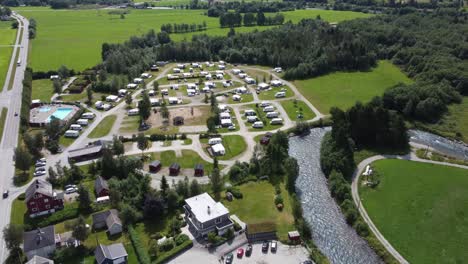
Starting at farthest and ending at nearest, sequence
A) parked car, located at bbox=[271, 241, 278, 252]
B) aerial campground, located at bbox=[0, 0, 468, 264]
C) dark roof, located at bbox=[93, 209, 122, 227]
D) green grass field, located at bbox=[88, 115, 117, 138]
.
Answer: green grass field, located at bbox=[88, 115, 117, 138] < dark roof, located at bbox=[93, 209, 122, 227] < aerial campground, located at bbox=[0, 0, 468, 264] < parked car, located at bbox=[271, 241, 278, 252]

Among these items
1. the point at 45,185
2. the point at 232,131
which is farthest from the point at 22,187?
the point at 232,131

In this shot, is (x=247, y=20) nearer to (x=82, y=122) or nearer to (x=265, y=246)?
(x=82, y=122)

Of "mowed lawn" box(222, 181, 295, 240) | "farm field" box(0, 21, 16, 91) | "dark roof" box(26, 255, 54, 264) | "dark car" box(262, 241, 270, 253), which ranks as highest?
"farm field" box(0, 21, 16, 91)

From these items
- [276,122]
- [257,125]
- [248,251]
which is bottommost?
[248,251]

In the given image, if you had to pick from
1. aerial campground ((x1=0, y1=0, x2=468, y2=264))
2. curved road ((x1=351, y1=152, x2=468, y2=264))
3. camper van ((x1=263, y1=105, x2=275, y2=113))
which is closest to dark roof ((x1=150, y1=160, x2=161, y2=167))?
aerial campground ((x1=0, y1=0, x2=468, y2=264))

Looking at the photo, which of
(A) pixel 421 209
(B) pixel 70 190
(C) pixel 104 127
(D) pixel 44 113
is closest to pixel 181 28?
(D) pixel 44 113

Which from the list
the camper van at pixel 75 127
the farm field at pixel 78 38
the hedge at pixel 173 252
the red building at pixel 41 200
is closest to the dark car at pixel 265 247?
the hedge at pixel 173 252

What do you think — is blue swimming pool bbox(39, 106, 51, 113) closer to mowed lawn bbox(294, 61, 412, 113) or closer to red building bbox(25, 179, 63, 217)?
red building bbox(25, 179, 63, 217)
